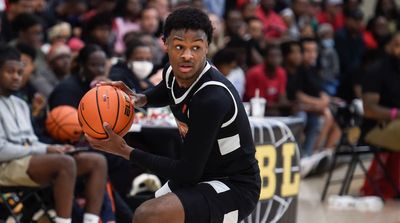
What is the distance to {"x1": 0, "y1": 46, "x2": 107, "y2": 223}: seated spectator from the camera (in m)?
6.36

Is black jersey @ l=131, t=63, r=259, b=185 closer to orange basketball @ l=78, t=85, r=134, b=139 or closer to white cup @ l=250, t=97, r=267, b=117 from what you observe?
orange basketball @ l=78, t=85, r=134, b=139

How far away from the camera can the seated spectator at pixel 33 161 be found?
20.9 feet

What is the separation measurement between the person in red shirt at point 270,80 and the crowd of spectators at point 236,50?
1 cm

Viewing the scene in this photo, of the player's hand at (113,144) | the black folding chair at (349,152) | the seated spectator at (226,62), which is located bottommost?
the black folding chair at (349,152)

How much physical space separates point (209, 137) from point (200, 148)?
0.24 feet

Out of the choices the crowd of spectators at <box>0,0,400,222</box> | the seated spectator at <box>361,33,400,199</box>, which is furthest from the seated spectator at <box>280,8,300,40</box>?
the seated spectator at <box>361,33,400,199</box>

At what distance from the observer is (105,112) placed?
15.3 ft

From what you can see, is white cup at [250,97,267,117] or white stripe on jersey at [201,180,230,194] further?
white cup at [250,97,267,117]

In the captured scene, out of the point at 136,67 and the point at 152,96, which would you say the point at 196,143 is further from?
the point at 136,67

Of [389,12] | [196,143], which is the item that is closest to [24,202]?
[196,143]

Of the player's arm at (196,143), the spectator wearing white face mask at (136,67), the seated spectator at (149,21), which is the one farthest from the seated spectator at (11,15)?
the player's arm at (196,143)

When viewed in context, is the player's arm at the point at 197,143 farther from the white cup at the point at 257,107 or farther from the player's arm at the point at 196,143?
the white cup at the point at 257,107

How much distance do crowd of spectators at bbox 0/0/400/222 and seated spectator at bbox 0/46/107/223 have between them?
1.38ft

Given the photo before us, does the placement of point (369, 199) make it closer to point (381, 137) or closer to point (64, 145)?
point (381, 137)
